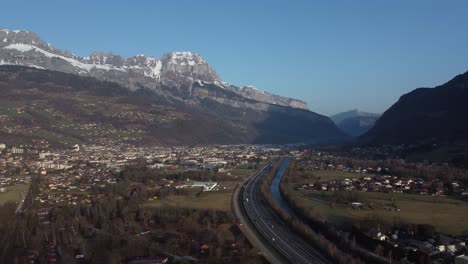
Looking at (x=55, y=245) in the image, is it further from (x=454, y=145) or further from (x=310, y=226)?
(x=454, y=145)

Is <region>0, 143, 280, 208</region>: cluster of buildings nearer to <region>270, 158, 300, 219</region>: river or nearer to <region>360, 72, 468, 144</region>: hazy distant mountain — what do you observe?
<region>270, 158, 300, 219</region>: river

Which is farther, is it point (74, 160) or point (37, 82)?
point (37, 82)

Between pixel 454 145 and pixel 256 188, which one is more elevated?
pixel 454 145

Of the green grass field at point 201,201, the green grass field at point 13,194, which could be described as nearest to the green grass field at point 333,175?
the green grass field at point 201,201

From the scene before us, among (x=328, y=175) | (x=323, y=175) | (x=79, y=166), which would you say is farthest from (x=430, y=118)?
(x=79, y=166)

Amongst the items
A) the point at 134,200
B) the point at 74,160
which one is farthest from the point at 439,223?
the point at 74,160

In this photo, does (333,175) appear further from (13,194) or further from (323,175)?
(13,194)

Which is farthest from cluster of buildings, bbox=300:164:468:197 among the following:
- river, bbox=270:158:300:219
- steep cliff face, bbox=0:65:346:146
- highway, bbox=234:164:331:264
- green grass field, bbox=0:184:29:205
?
steep cliff face, bbox=0:65:346:146
